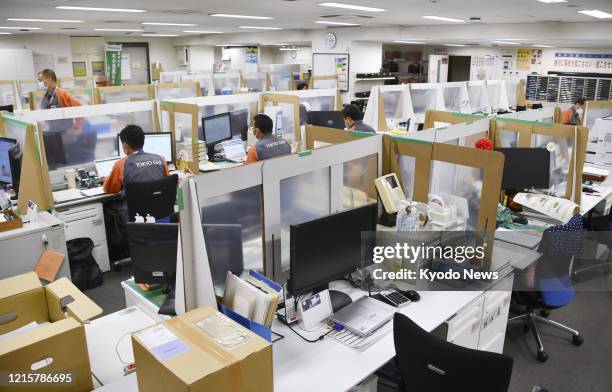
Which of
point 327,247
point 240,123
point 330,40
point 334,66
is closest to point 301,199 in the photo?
point 327,247

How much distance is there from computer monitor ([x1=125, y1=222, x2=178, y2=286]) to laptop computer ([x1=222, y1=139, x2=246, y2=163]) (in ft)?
9.59

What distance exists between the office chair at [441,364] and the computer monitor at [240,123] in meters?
4.02

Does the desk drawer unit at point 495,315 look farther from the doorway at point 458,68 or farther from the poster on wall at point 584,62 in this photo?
the doorway at point 458,68

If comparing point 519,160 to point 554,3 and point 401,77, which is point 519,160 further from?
point 401,77

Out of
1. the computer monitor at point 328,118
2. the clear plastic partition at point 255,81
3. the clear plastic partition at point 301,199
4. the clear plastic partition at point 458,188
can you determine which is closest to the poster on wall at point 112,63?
the clear plastic partition at point 255,81

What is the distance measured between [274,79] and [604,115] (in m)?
5.91

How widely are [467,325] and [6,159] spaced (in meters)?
3.47

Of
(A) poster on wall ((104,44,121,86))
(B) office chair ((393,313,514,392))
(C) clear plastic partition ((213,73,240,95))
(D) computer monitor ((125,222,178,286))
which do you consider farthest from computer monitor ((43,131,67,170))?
(A) poster on wall ((104,44,121,86))

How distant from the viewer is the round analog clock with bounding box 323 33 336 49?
10609 mm

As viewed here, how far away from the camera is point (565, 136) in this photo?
3580 millimetres

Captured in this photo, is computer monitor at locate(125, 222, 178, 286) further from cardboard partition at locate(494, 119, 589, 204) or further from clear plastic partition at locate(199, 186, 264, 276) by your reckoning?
cardboard partition at locate(494, 119, 589, 204)

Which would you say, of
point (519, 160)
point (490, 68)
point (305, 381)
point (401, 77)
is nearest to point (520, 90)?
point (490, 68)

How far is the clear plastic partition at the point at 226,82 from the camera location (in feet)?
27.9

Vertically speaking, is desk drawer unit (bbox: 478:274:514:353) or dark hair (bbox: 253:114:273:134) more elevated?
dark hair (bbox: 253:114:273:134)
